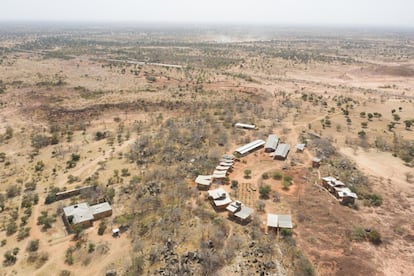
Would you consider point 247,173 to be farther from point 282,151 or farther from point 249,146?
point 282,151

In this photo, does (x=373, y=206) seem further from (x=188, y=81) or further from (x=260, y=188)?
(x=188, y=81)

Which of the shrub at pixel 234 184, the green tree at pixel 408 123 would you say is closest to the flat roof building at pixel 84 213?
the shrub at pixel 234 184

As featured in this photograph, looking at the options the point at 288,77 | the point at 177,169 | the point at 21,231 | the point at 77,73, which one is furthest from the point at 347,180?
the point at 77,73

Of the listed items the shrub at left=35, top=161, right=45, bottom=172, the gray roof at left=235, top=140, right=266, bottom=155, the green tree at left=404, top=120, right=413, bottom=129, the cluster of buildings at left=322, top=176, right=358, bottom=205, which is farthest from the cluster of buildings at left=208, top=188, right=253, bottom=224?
the green tree at left=404, top=120, right=413, bottom=129

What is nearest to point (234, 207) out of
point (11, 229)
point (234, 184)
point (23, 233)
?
point (234, 184)

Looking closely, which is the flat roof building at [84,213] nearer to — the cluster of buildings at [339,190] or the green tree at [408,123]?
the cluster of buildings at [339,190]

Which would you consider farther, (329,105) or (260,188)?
(329,105)
